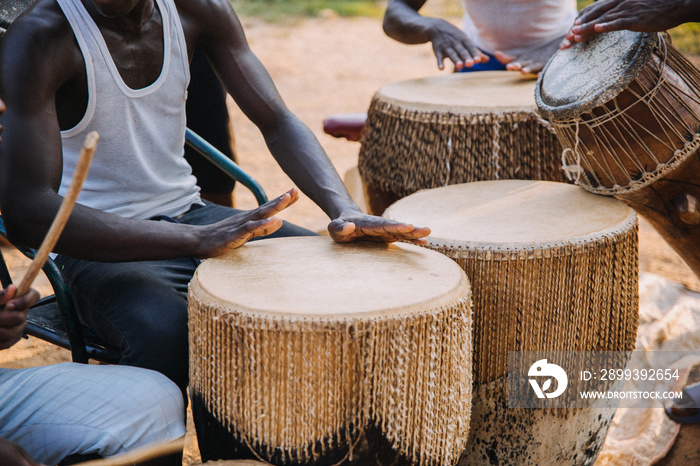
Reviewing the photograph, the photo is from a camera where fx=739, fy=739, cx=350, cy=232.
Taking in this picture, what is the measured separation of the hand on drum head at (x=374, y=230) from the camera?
153 centimetres

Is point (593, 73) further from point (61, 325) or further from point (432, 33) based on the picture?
point (61, 325)

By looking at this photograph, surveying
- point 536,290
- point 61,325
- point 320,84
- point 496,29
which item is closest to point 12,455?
point 61,325

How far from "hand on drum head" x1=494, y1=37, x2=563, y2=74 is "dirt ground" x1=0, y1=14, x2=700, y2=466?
3.69 feet

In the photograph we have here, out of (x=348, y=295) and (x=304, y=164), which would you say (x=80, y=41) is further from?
(x=348, y=295)

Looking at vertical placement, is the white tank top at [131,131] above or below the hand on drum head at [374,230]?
above

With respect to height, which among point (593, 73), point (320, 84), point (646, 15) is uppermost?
A: point (646, 15)

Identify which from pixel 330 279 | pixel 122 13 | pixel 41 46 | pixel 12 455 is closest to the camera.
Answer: pixel 12 455

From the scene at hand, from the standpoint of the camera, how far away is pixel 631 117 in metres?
1.78

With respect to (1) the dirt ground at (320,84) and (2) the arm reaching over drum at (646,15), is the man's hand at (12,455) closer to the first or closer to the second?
(1) the dirt ground at (320,84)

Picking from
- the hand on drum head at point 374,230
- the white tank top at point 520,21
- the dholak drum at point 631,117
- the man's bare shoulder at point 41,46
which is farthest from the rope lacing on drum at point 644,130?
the man's bare shoulder at point 41,46

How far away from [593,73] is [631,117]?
0.15 m

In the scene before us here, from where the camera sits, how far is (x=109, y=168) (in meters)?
1.69

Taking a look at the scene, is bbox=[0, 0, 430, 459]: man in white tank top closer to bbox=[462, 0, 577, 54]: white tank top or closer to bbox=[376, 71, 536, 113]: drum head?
bbox=[376, 71, 536, 113]: drum head

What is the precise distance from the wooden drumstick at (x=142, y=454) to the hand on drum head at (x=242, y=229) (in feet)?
1.24
